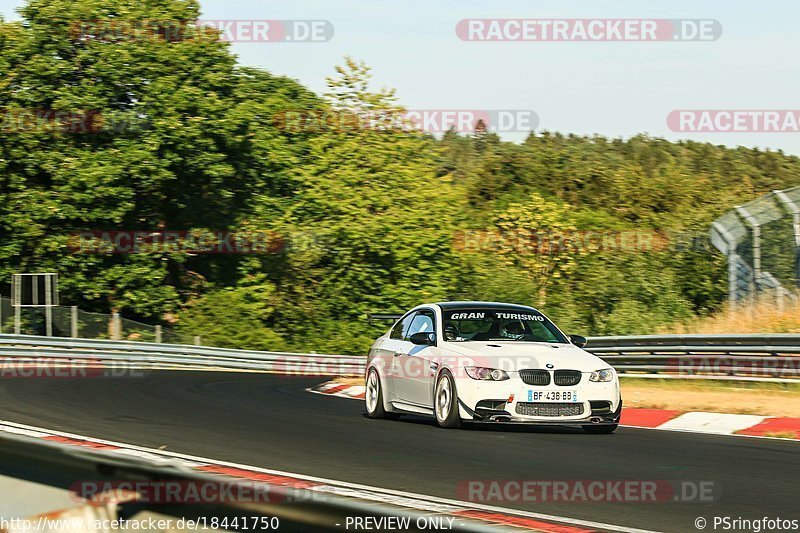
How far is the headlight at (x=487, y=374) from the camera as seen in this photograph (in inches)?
460

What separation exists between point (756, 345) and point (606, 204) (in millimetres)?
56993

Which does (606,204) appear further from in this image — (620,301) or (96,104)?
(96,104)

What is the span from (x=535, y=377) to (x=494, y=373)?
410 mm

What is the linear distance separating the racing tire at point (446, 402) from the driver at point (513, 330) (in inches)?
43.6

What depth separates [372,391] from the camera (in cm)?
1392

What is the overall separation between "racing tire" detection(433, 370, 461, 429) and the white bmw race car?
0.01 metres

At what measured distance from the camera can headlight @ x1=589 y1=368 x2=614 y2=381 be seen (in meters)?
11.9

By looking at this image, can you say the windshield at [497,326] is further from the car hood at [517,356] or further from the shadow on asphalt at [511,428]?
the shadow on asphalt at [511,428]

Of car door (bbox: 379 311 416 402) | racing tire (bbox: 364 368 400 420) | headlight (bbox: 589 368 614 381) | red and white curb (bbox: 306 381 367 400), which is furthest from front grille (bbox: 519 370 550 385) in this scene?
red and white curb (bbox: 306 381 367 400)

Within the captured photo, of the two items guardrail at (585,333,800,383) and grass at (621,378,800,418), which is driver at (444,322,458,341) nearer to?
grass at (621,378,800,418)

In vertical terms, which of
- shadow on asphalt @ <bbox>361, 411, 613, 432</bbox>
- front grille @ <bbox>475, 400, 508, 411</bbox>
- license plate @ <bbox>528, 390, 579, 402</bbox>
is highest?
license plate @ <bbox>528, 390, 579, 402</bbox>

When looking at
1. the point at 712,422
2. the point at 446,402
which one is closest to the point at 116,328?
the point at 446,402

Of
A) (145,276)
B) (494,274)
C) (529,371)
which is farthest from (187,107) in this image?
(529,371)

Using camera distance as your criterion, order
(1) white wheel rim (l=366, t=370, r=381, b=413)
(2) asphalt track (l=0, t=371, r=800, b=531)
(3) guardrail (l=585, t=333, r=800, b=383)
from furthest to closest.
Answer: (3) guardrail (l=585, t=333, r=800, b=383) → (1) white wheel rim (l=366, t=370, r=381, b=413) → (2) asphalt track (l=0, t=371, r=800, b=531)
